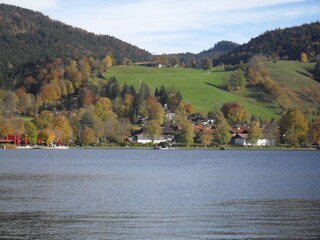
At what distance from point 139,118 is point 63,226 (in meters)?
133

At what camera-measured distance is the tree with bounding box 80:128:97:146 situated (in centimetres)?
13700

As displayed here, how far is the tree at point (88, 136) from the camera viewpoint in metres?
137

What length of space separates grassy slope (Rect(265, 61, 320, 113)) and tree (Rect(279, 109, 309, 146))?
3760 cm

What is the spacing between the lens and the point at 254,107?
541ft

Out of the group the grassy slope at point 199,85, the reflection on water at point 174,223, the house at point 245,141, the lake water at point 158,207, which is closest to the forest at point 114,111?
the grassy slope at point 199,85

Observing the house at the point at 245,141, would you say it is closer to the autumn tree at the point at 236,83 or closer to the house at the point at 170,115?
the house at the point at 170,115

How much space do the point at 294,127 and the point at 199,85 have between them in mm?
51307

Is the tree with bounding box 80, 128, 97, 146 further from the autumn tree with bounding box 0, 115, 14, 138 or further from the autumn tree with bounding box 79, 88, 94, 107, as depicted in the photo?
the autumn tree with bounding box 79, 88, 94, 107

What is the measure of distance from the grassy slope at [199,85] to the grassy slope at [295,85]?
271 inches

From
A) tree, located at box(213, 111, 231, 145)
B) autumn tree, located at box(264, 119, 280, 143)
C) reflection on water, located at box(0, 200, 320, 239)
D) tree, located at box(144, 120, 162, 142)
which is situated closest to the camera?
reflection on water, located at box(0, 200, 320, 239)

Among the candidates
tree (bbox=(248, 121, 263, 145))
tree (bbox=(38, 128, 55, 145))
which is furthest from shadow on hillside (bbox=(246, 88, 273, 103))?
tree (bbox=(38, 128, 55, 145))

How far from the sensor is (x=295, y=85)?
18288 centimetres

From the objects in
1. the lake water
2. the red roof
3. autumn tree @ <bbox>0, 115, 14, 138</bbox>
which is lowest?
the red roof

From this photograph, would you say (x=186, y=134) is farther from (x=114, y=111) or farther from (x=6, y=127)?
(x=6, y=127)
